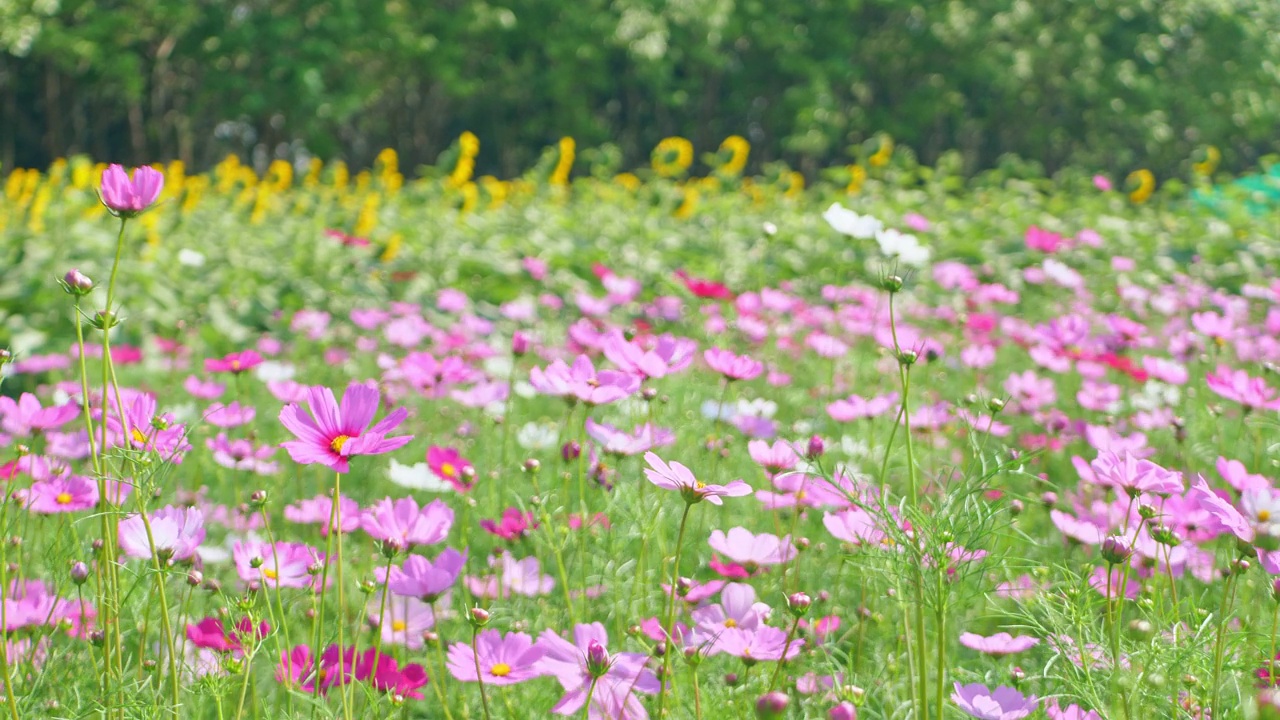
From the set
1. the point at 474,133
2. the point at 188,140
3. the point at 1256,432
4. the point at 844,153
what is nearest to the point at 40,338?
the point at 1256,432

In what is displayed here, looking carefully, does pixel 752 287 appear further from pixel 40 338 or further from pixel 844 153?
pixel 844 153

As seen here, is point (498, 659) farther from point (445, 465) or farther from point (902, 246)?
point (902, 246)

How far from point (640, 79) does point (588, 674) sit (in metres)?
15.6

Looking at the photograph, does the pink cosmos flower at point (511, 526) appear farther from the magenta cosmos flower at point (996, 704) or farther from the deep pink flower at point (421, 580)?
the magenta cosmos flower at point (996, 704)

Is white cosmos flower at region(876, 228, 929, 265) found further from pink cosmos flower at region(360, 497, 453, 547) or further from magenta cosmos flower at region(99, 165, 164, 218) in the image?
magenta cosmos flower at region(99, 165, 164, 218)

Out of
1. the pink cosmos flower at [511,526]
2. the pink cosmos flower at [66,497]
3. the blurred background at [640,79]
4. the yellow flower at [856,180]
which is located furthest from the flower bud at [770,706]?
the blurred background at [640,79]

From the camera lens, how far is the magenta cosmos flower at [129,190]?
84cm

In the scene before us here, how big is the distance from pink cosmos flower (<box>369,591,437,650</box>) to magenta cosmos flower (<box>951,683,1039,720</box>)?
0.53 m

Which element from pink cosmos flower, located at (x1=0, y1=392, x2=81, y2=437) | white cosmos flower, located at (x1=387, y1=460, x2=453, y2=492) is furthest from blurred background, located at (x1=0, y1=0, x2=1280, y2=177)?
pink cosmos flower, located at (x1=0, y1=392, x2=81, y2=437)

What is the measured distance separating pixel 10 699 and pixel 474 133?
1668cm

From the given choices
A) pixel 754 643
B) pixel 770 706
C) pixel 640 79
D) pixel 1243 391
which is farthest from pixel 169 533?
pixel 640 79

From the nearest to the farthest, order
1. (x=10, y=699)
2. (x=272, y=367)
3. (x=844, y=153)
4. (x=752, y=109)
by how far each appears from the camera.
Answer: (x=10, y=699)
(x=272, y=367)
(x=752, y=109)
(x=844, y=153)

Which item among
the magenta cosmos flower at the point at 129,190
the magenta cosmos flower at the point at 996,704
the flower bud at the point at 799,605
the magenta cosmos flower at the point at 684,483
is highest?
the magenta cosmos flower at the point at 129,190

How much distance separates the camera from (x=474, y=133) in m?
16.8
